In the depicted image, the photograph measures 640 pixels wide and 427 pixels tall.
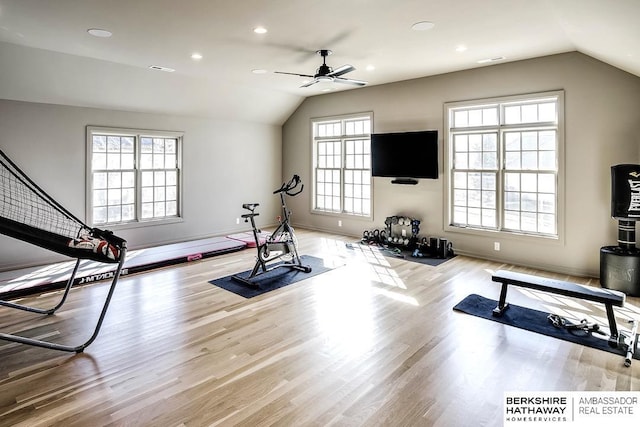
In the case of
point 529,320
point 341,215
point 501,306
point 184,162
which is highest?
point 184,162

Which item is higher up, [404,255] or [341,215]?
[341,215]

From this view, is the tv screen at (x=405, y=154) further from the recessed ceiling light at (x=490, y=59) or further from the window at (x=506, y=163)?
the recessed ceiling light at (x=490, y=59)

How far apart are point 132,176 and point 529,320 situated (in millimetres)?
7038

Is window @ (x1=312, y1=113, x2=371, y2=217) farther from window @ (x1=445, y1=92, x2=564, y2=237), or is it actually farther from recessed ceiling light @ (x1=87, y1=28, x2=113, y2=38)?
recessed ceiling light @ (x1=87, y1=28, x2=113, y2=38)

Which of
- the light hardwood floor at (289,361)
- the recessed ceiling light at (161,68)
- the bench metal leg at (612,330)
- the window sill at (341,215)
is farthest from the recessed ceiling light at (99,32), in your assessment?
the bench metal leg at (612,330)

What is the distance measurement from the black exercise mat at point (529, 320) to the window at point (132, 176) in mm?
6098

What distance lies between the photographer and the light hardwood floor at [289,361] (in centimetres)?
250

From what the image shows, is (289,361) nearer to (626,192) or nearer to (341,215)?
(626,192)

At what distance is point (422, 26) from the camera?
14.7 feet

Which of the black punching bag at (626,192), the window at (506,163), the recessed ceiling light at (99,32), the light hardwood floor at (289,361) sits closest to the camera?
the light hardwood floor at (289,361)

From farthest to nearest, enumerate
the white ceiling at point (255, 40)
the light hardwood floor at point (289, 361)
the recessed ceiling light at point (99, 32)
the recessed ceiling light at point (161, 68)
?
1. the recessed ceiling light at point (161, 68)
2. the recessed ceiling light at point (99, 32)
3. the white ceiling at point (255, 40)
4. the light hardwood floor at point (289, 361)

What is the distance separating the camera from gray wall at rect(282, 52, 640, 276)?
5230 mm

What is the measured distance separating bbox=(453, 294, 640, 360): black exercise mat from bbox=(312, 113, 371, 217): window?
13.8 feet

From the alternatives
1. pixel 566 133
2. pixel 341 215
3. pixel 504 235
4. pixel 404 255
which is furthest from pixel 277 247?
pixel 566 133
